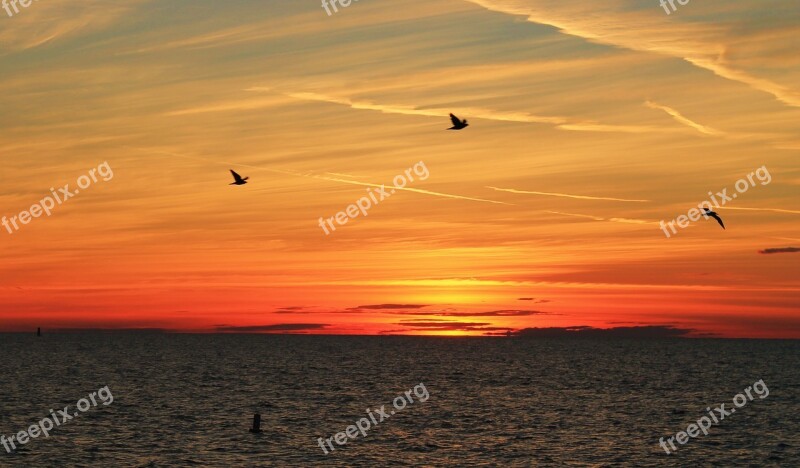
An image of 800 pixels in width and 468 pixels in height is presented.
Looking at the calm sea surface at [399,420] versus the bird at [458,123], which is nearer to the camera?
the bird at [458,123]

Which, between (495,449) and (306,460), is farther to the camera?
(495,449)

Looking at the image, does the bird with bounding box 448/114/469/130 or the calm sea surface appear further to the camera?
the calm sea surface

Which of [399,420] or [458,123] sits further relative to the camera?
[399,420]

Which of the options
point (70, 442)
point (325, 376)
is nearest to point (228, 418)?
point (70, 442)

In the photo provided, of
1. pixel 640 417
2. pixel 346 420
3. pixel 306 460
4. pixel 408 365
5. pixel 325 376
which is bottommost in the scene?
pixel 408 365

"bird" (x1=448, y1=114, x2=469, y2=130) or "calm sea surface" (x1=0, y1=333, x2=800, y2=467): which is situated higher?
"bird" (x1=448, y1=114, x2=469, y2=130)

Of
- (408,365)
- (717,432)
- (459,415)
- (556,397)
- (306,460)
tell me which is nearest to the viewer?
(306,460)

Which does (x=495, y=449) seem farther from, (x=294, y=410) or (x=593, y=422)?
(x=294, y=410)

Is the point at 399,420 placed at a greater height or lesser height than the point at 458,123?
lesser

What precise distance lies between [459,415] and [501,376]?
64584 millimetres

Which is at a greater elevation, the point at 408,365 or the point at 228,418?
the point at 228,418

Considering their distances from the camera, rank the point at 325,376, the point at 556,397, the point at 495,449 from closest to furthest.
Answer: the point at 495,449 < the point at 556,397 < the point at 325,376

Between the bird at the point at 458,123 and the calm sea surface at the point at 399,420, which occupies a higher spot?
Answer: the bird at the point at 458,123

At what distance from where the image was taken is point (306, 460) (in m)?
64.4
